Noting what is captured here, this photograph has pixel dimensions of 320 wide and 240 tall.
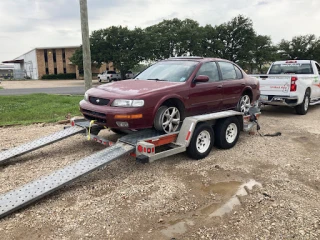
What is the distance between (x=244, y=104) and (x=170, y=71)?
2311 mm

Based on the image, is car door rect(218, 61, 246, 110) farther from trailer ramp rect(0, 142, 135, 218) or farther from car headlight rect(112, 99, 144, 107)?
trailer ramp rect(0, 142, 135, 218)

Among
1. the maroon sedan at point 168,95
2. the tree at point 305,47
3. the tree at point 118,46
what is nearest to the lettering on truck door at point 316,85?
the maroon sedan at point 168,95

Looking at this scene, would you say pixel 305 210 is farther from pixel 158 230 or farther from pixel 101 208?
pixel 101 208

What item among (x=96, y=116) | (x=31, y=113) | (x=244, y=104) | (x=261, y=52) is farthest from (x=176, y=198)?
(x=261, y=52)

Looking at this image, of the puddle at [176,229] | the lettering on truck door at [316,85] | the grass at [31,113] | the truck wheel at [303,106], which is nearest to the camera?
the puddle at [176,229]

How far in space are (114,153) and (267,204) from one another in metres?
2.33

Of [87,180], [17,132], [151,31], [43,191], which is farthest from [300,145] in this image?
[151,31]

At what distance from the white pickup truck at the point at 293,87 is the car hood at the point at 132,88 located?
17.6ft

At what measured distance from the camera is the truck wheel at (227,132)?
5.70 meters

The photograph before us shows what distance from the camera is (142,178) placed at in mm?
4457

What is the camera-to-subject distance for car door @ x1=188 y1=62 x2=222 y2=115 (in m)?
5.43

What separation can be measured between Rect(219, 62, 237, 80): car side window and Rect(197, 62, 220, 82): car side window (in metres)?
0.22

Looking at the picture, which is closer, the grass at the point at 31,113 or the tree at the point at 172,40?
the grass at the point at 31,113

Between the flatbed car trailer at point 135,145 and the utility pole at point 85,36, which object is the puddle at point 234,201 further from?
the utility pole at point 85,36
